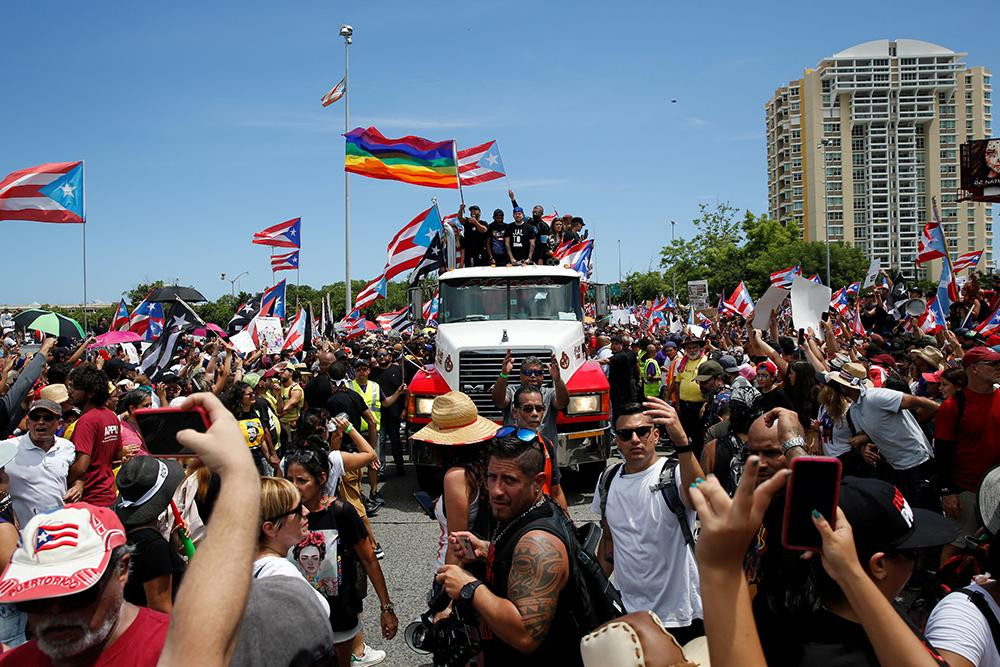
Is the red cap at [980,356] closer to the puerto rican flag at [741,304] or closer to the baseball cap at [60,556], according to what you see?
the baseball cap at [60,556]

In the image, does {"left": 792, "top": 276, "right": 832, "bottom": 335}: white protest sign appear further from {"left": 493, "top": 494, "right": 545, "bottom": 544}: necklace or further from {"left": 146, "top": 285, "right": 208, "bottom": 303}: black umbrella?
{"left": 146, "top": 285, "right": 208, "bottom": 303}: black umbrella

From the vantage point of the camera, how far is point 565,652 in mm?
2854

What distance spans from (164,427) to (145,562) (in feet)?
4.40

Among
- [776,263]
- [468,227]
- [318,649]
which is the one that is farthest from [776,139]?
[318,649]

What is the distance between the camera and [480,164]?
686 inches

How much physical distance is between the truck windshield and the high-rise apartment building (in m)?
145

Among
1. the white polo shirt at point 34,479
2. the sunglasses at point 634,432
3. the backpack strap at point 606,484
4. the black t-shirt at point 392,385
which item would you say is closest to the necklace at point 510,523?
the sunglasses at point 634,432

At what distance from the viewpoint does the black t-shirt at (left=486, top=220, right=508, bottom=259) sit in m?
12.2

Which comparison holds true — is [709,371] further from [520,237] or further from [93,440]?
[93,440]

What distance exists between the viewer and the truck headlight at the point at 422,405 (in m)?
9.99

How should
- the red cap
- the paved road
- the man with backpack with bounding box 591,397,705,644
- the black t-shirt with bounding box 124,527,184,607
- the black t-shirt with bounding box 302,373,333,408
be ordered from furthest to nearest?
the black t-shirt with bounding box 302,373,333,408, the paved road, the red cap, the man with backpack with bounding box 591,397,705,644, the black t-shirt with bounding box 124,527,184,607

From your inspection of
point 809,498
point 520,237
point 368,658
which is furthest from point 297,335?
point 809,498

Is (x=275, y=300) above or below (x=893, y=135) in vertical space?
below

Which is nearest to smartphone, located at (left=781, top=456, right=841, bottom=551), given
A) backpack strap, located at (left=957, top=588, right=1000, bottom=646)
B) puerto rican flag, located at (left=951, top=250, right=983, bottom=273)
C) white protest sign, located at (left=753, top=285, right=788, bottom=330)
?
backpack strap, located at (left=957, top=588, right=1000, bottom=646)
